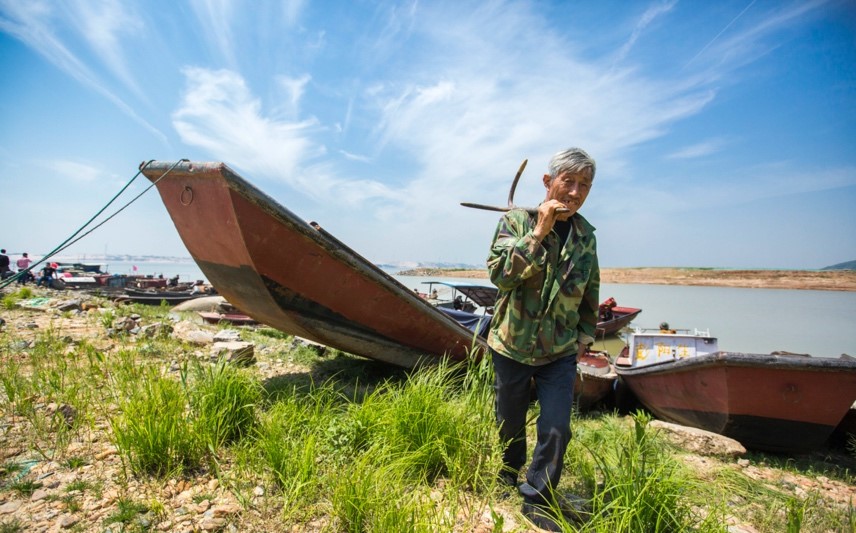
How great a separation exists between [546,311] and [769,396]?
326 centimetres

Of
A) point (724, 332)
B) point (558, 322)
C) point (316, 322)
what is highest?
point (558, 322)

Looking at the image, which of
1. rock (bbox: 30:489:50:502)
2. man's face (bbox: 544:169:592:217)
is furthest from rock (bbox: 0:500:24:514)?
man's face (bbox: 544:169:592:217)

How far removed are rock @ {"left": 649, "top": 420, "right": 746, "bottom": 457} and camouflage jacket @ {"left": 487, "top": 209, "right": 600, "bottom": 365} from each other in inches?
111

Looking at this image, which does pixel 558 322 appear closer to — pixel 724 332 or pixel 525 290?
pixel 525 290

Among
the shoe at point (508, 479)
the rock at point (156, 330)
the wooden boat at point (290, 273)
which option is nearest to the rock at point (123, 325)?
the rock at point (156, 330)

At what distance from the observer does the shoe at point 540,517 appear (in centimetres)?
194

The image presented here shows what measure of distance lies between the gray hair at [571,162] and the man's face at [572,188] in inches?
0.9

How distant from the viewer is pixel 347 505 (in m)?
1.76

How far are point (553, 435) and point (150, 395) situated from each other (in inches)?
91.2

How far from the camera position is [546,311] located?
202 centimetres

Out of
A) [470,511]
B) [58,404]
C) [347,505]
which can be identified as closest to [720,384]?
[470,511]

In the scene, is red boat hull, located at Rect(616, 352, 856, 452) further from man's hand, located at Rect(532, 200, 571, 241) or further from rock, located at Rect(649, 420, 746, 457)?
man's hand, located at Rect(532, 200, 571, 241)

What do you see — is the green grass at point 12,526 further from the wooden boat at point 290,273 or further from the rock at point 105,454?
the wooden boat at point 290,273

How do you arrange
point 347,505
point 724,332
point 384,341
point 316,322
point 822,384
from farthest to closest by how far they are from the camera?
point 724,332
point 384,341
point 316,322
point 822,384
point 347,505
